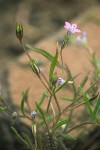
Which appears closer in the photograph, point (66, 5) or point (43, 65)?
point (43, 65)

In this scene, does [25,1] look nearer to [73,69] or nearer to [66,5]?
[66,5]

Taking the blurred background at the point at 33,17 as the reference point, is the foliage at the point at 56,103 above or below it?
below

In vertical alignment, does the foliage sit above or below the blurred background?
below

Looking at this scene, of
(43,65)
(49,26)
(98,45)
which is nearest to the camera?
(43,65)

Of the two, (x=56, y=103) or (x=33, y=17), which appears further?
(x=33, y=17)

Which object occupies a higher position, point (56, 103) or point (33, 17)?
point (33, 17)

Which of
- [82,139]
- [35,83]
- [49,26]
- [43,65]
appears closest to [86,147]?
[82,139]

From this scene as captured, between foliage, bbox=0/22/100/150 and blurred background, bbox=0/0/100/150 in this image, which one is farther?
blurred background, bbox=0/0/100/150

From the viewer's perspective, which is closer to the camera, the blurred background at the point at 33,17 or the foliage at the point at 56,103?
the foliage at the point at 56,103
